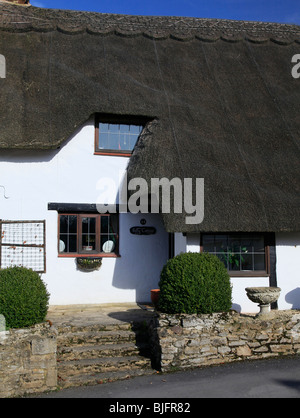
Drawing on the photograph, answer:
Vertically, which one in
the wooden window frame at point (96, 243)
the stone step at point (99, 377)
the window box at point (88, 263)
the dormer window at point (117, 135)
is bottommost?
the stone step at point (99, 377)

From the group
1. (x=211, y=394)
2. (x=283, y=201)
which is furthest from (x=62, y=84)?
(x=211, y=394)

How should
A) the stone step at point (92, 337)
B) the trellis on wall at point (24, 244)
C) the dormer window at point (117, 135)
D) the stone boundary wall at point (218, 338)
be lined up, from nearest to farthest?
the stone boundary wall at point (218, 338) → the stone step at point (92, 337) → the trellis on wall at point (24, 244) → the dormer window at point (117, 135)

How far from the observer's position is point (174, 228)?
8750mm

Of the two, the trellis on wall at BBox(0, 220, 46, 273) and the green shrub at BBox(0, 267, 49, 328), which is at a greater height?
the trellis on wall at BBox(0, 220, 46, 273)

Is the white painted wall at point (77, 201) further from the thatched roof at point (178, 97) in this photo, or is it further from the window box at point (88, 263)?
the thatched roof at point (178, 97)

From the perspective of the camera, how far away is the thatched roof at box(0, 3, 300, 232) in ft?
31.2

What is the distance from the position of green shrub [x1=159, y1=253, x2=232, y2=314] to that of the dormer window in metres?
4.13

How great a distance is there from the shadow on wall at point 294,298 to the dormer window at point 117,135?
5048 millimetres

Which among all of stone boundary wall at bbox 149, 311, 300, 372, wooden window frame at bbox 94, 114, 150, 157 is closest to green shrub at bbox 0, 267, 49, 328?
stone boundary wall at bbox 149, 311, 300, 372

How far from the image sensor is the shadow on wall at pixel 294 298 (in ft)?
32.3

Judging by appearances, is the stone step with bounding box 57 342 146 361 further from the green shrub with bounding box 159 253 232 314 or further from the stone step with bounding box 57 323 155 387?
the green shrub with bounding box 159 253 232 314

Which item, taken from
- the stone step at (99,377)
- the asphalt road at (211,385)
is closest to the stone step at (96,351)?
the stone step at (99,377)

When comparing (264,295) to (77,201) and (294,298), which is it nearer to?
(294,298)

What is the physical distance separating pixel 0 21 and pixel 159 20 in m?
5.06
